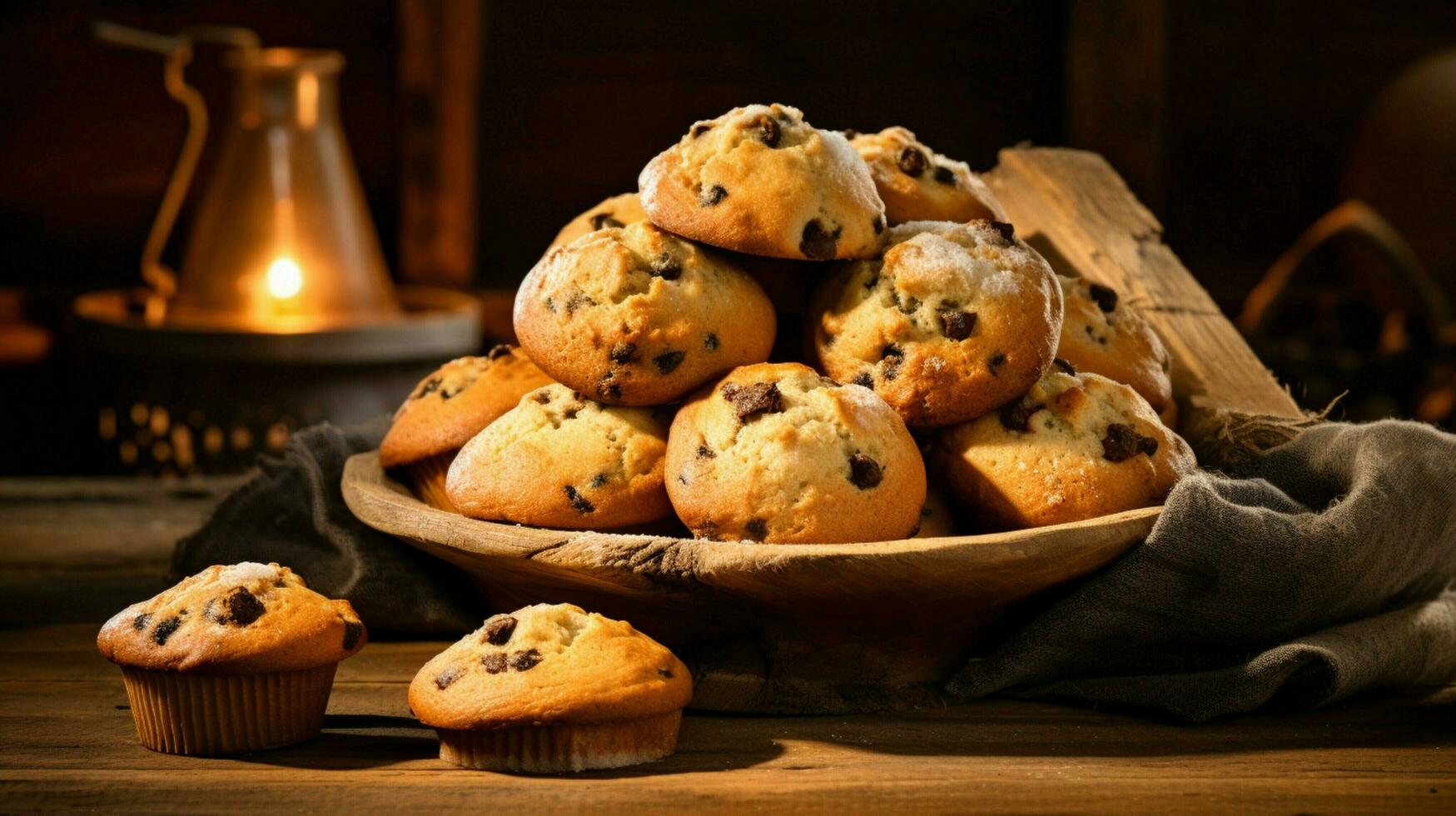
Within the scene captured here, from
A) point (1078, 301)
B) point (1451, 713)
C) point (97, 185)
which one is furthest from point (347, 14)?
point (1451, 713)

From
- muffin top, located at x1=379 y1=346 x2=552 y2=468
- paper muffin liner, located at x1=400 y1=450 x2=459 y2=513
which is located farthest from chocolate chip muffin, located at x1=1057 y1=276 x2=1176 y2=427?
paper muffin liner, located at x1=400 y1=450 x2=459 y2=513

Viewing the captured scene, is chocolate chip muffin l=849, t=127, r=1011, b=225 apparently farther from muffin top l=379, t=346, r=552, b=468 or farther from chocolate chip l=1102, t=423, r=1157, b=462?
muffin top l=379, t=346, r=552, b=468

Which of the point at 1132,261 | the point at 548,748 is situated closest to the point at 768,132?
the point at 548,748

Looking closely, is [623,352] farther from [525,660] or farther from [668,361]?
[525,660]

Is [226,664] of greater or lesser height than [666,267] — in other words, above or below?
below

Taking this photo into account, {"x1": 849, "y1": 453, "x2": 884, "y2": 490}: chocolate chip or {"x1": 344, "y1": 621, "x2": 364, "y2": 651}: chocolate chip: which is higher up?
{"x1": 849, "y1": 453, "x2": 884, "y2": 490}: chocolate chip

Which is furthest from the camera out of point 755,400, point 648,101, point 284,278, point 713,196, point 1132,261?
point 648,101
